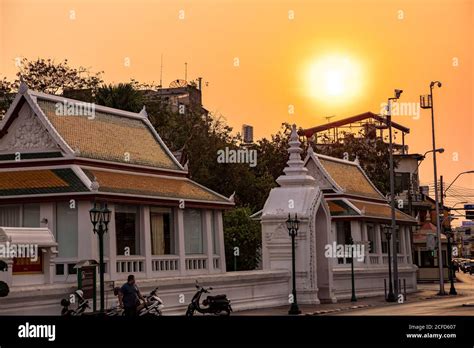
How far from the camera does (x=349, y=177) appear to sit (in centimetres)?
5950

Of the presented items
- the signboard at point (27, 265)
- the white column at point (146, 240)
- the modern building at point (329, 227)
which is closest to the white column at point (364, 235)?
the modern building at point (329, 227)

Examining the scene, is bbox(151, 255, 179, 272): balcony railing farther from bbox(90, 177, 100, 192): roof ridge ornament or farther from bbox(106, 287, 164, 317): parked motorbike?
bbox(106, 287, 164, 317): parked motorbike

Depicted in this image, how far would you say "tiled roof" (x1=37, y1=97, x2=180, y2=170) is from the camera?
1513 inches

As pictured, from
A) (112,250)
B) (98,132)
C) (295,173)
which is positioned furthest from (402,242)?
(112,250)

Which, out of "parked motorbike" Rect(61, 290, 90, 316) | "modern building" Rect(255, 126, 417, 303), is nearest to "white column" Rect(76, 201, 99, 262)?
"parked motorbike" Rect(61, 290, 90, 316)

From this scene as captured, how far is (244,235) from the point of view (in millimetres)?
59656

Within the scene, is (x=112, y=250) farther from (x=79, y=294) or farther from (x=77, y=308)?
(x=77, y=308)

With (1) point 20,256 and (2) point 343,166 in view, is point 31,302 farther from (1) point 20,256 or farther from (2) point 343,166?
(2) point 343,166

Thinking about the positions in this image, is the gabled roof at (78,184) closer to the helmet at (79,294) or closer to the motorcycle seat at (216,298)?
the motorcycle seat at (216,298)

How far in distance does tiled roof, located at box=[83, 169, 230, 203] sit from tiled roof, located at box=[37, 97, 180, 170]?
70cm

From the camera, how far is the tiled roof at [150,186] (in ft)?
123

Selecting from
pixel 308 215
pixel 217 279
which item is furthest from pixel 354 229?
pixel 217 279

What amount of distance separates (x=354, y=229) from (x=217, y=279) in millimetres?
17677
